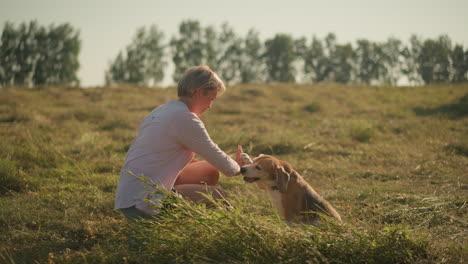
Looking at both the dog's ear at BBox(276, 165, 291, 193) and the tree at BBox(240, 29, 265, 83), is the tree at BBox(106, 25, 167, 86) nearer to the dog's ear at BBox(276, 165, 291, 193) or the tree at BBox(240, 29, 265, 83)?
the tree at BBox(240, 29, 265, 83)

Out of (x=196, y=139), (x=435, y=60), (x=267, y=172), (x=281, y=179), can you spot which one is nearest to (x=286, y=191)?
(x=281, y=179)

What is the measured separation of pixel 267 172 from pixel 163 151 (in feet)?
3.99

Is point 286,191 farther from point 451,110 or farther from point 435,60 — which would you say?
point 435,60

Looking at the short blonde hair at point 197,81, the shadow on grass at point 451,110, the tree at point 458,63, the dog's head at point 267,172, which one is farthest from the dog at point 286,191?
the tree at point 458,63

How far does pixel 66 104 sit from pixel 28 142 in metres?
6.74

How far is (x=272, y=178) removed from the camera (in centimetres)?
478

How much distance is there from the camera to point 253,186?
718 centimetres

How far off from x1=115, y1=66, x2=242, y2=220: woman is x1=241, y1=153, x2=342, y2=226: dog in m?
0.38

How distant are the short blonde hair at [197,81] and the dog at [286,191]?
99cm

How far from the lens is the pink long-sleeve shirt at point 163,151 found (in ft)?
13.5

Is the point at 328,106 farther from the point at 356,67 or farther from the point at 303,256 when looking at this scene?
the point at 356,67

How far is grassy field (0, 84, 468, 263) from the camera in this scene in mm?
3531

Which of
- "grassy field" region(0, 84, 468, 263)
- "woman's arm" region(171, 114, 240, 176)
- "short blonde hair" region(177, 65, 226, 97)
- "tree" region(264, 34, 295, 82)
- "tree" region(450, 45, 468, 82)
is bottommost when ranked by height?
"grassy field" region(0, 84, 468, 263)

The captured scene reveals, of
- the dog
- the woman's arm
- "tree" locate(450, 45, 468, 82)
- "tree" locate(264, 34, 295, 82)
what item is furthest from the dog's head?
"tree" locate(264, 34, 295, 82)
